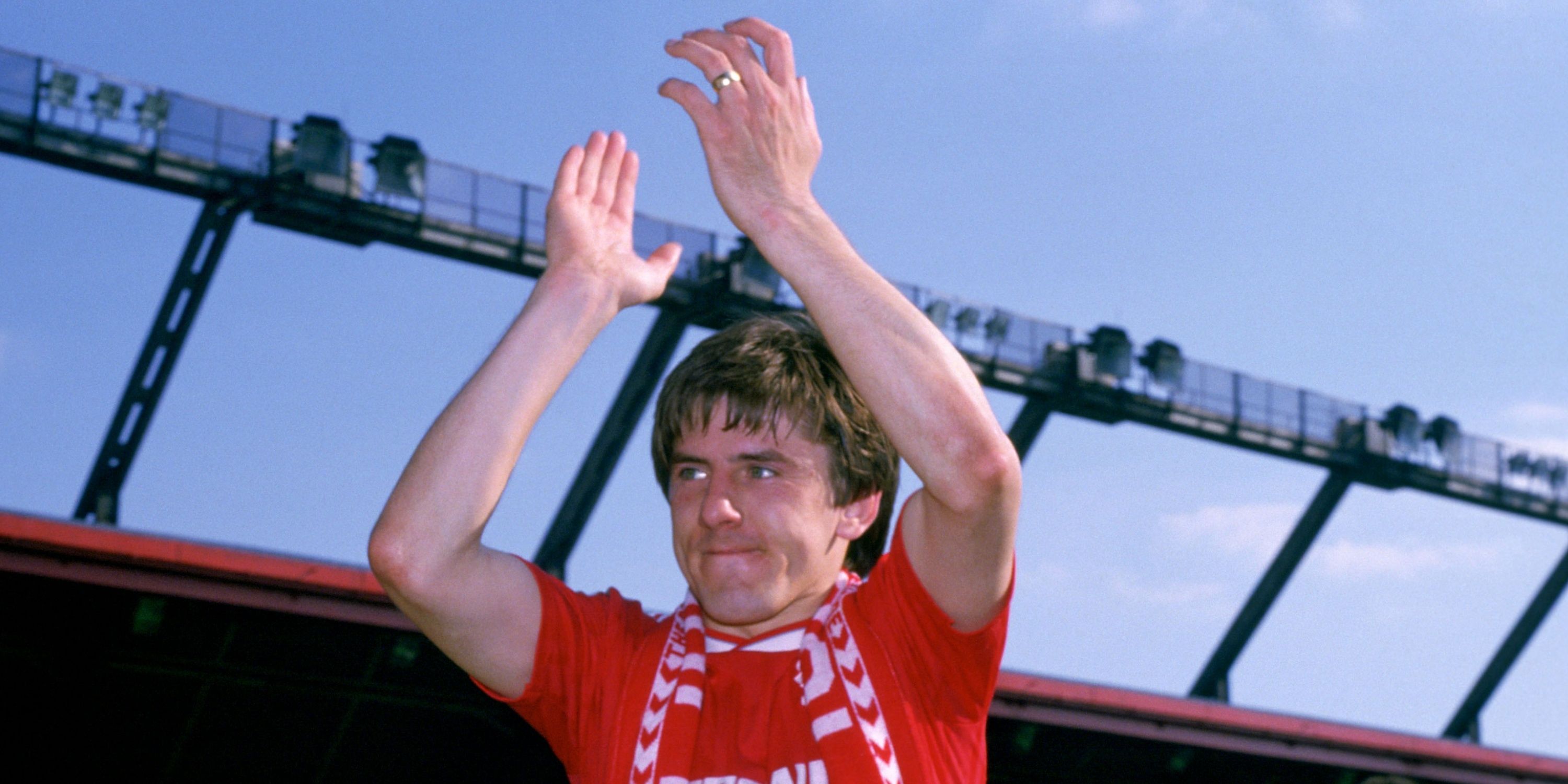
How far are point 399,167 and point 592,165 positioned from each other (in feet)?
55.9

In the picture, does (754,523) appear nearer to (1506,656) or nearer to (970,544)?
(970,544)

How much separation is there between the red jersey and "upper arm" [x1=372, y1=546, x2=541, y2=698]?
0.03 metres

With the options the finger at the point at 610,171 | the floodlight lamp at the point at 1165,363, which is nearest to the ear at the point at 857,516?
the finger at the point at 610,171

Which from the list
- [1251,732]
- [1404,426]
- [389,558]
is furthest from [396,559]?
[1404,426]

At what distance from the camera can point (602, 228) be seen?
2.13 meters

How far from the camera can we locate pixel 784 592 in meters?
2.08

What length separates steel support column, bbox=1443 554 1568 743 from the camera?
26109mm

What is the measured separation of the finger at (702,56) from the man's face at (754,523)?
0.57 m

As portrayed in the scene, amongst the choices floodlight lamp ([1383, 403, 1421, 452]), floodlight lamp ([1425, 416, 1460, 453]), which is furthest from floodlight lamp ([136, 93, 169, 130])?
floodlight lamp ([1425, 416, 1460, 453])

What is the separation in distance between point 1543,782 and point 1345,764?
2.05 meters

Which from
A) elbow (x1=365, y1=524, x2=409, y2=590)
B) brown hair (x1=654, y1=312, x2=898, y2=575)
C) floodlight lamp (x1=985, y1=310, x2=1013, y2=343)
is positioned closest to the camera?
elbow (x1=365, y1=524, x2=409, y2=590)

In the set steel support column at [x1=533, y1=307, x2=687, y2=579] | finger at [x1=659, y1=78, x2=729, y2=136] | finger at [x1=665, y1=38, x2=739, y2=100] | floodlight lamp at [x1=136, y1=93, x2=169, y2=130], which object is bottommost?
finger at [x1=659, y1=78, x2=729, y2=136]

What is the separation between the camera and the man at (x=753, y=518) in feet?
A: 5.95

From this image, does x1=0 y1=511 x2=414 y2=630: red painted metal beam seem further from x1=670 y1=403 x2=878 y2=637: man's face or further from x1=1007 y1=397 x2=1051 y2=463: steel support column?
x1=1007 y1=397 x2=1051 y2=463: steel support column
